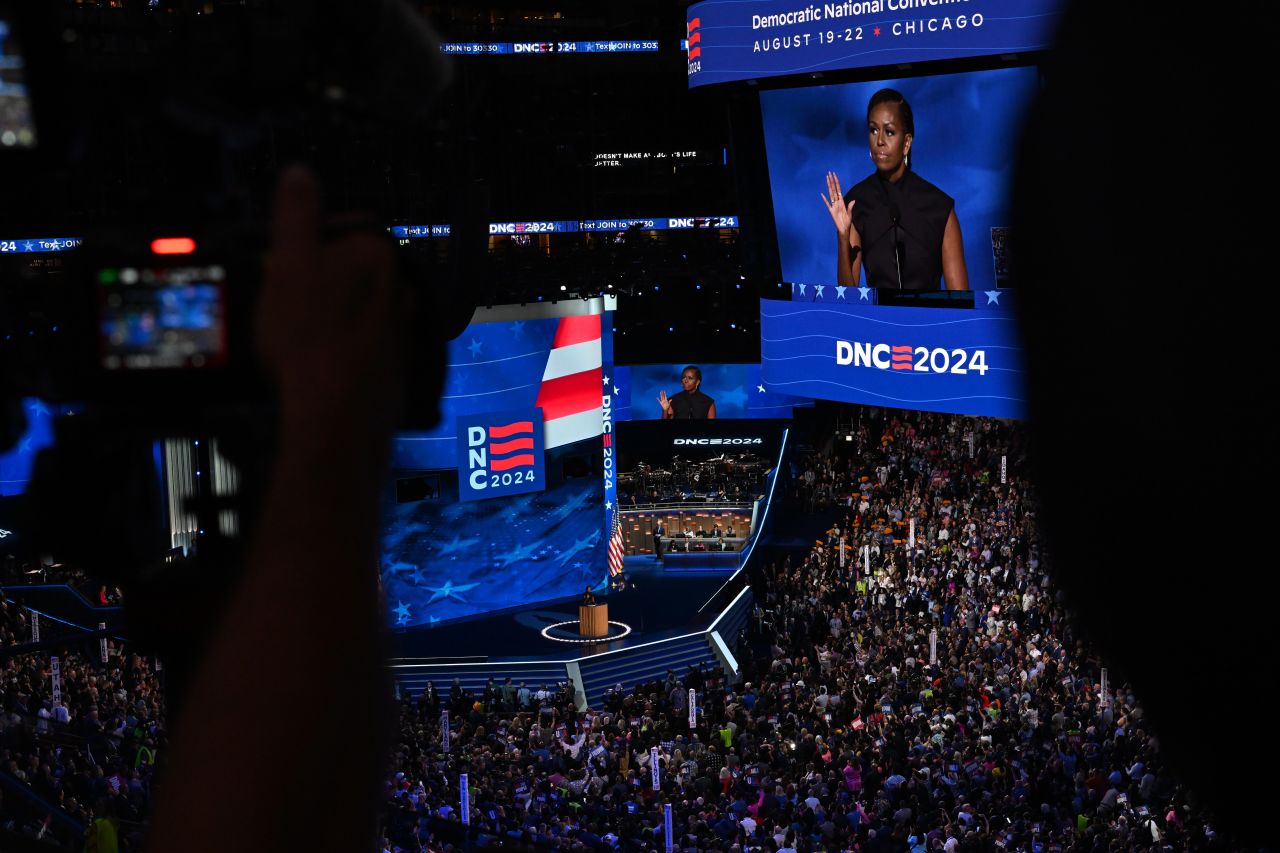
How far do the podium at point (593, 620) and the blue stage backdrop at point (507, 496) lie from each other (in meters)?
2.13

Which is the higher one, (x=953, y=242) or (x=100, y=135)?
(x=100, y=135)

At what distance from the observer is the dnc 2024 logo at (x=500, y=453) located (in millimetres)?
27219

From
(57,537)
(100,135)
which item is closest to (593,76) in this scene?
(100,135)

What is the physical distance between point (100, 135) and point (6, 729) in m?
30.4

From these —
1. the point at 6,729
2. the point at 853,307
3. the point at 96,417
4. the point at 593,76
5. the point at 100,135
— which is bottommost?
the point at 6,729

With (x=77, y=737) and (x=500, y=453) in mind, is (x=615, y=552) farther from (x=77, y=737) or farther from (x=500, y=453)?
(x=77, y=737)

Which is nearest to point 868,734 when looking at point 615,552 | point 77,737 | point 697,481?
point 77,737

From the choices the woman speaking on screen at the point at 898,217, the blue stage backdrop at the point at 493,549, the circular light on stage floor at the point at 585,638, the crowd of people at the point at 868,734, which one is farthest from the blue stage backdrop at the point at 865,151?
the circular light on stage floor at the point at 585,638

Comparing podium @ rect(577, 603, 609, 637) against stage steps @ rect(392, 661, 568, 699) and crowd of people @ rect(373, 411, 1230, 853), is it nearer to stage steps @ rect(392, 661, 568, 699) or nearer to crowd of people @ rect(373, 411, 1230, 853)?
stage steps @ rect(392, 661, 568, 699)

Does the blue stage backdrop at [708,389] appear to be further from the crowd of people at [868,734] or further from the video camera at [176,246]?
the video camera at [176,246]

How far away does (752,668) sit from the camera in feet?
81.7

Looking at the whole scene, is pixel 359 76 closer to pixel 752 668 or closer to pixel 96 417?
pixel 96 417

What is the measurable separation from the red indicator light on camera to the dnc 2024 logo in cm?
2542

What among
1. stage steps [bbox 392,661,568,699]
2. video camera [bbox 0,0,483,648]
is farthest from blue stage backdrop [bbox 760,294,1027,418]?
video camera [bbox 0,0,483,648]
